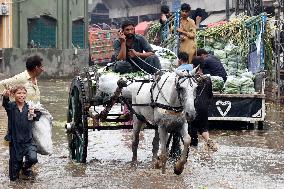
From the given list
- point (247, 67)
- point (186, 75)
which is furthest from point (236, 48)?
point (186, 75)

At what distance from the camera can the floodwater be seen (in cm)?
920

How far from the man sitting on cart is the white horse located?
0.66 m

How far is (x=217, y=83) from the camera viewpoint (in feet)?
49.6

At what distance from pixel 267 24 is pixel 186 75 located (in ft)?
31.9

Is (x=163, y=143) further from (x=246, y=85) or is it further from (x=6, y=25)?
(x=6, y=25)

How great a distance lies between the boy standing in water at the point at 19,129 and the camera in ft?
29.8

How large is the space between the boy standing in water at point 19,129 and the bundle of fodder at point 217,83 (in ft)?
20.8

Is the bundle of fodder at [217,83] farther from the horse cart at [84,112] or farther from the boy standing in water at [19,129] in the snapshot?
the boy standing in water at [19,129]

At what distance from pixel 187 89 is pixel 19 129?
230 cm

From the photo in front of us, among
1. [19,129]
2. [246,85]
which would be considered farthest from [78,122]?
[246,85]

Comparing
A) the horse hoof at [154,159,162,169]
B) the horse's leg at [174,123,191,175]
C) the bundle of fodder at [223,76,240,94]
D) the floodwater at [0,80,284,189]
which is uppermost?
the bundle of fodder at [223,76,240,94]

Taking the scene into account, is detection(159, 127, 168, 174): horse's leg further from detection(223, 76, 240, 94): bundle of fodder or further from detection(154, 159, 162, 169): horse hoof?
detection(223, 76, 240, 94): bundle of fodder

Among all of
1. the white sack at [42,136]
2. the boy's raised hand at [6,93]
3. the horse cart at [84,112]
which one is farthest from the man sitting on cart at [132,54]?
the boy's raised hand at [6,93]

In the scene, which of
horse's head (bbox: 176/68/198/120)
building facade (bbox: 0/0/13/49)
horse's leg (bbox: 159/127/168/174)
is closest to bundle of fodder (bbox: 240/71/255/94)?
horse's leg (bbox: 159/127/168/174)
